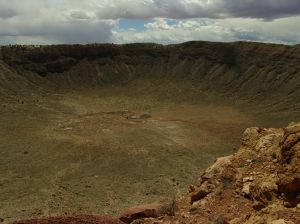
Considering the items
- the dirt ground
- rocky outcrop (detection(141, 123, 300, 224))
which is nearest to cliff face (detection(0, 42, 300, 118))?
the dirt ground

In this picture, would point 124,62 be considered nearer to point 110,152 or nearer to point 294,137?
point 110,152

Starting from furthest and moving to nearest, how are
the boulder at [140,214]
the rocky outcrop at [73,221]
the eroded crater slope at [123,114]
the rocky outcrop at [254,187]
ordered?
the eroded crater slope at [123,114] → the boulder at [140,214] → the rocky outcrop at [73,221] → the rocky outcrop at [254,187]

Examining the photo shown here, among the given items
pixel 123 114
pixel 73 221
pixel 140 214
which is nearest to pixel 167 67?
pixel 123 114

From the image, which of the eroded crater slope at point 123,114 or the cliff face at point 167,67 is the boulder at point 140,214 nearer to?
the eroded crater slope at point 123,114

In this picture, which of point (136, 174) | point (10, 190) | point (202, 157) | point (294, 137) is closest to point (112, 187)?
point (136, 174)

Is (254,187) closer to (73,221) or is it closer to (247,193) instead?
(247,193)

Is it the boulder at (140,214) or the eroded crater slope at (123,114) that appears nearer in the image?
the boulder at (140,214)

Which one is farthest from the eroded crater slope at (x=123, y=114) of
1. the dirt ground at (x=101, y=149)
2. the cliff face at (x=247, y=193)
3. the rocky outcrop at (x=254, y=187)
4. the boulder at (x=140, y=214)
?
the boulder at (x=140, y=214)
